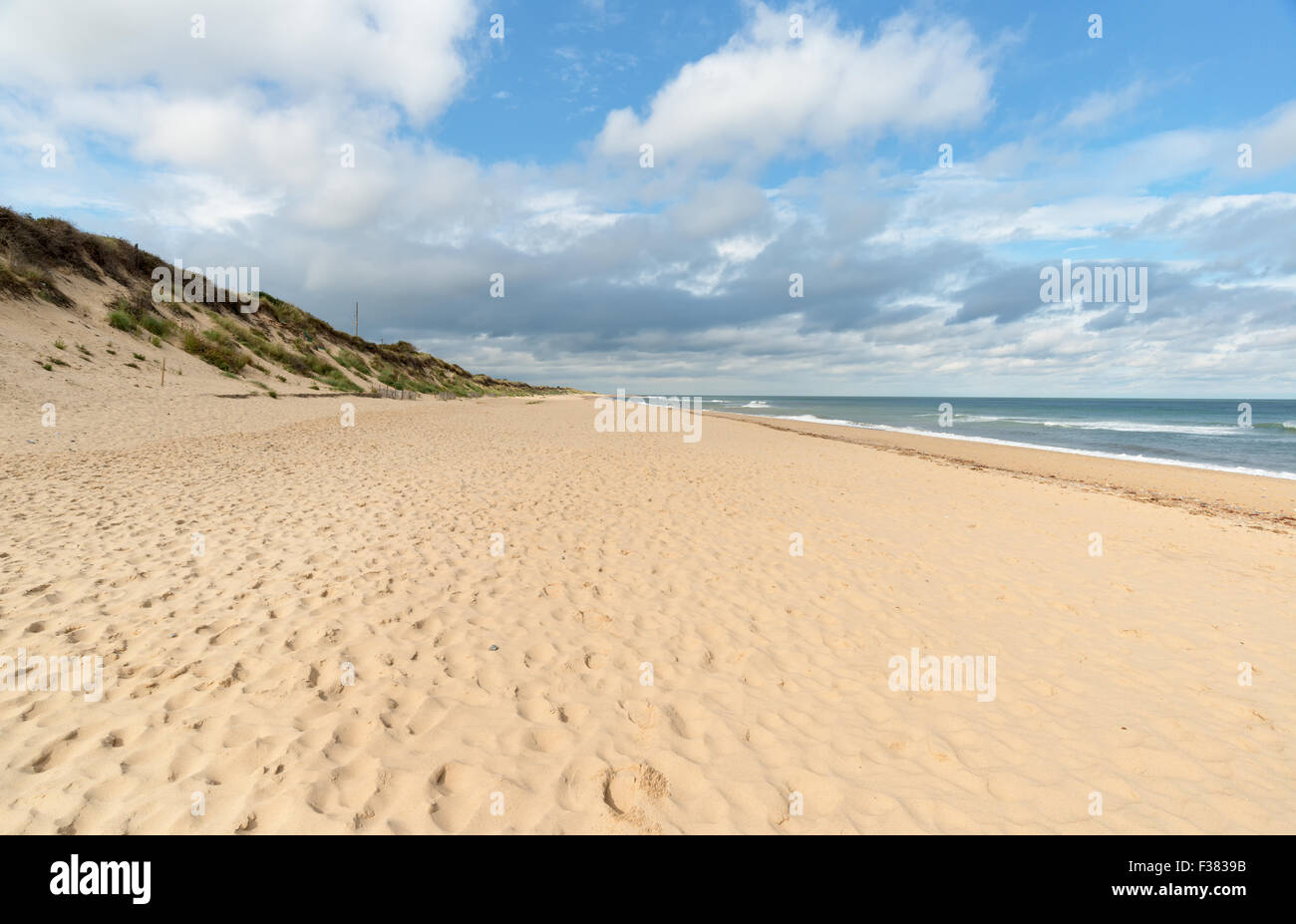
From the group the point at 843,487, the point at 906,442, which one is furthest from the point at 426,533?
the point at 906,442

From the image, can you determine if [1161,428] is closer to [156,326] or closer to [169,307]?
[156,326]

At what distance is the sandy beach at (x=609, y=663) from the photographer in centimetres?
333

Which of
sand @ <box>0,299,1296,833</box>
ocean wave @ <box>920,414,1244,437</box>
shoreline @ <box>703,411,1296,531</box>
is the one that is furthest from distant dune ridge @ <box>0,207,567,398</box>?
ocean wave @ <box>920,414,1244,437</box>

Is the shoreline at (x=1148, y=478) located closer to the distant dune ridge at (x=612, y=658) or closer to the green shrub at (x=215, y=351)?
the distant dune ridge at (x=612, y=658)

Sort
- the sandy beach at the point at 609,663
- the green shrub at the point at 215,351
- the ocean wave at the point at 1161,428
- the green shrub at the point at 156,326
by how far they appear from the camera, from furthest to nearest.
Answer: the ocean wave at the point at 1161,428
the green shrub at the point at 215,351
the green shrub at the point at 156,326
the sandy beach at the point at 609,663

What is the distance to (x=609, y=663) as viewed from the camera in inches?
194

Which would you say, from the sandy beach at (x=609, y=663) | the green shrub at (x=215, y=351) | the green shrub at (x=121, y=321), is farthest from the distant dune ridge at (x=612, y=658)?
the green shrub at (x=215, y=351)

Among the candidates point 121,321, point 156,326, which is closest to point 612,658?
point 121,321

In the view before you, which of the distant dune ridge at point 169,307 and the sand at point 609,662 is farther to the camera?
the distant dune ridge at point 169,307

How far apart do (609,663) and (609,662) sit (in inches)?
0.6

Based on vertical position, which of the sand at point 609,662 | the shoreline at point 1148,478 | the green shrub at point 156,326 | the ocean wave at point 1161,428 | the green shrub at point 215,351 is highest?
the green shrub at point 156,326

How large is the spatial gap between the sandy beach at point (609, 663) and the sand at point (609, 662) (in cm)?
3
